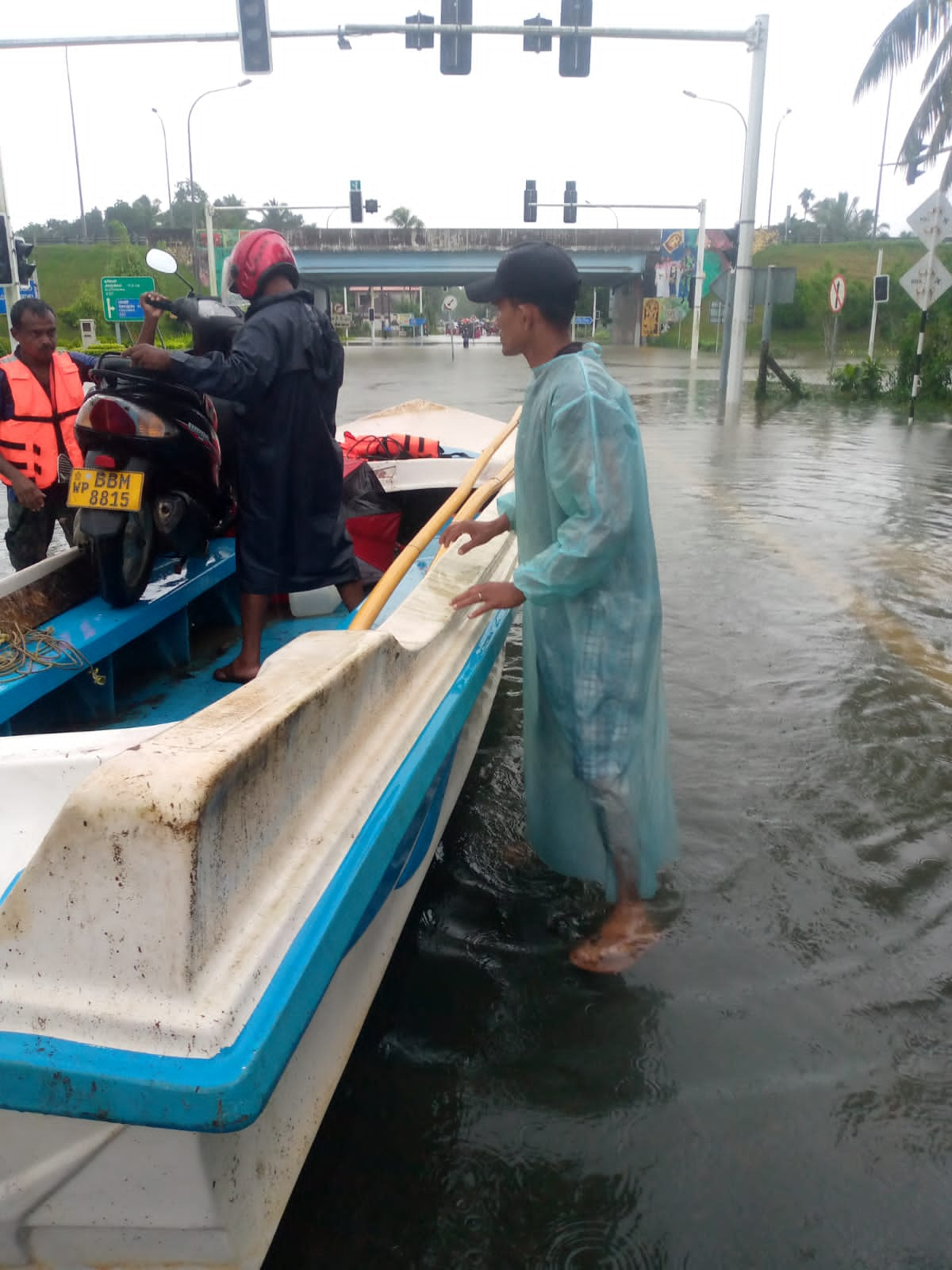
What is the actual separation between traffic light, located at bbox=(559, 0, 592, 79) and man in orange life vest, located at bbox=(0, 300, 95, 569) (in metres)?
12.1

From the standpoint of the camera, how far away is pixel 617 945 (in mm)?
2463

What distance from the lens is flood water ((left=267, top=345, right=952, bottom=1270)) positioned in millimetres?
1808

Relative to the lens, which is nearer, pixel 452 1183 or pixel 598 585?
pixel 452 1183

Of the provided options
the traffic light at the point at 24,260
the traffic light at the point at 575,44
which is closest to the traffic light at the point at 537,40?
the traffic light at the point at 575,44

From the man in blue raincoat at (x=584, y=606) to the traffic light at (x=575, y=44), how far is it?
13.6 metres

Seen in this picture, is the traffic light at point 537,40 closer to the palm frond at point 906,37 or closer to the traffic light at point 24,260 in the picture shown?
the traffic light at point 24,260

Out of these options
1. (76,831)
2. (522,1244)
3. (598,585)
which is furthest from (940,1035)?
(76,831)

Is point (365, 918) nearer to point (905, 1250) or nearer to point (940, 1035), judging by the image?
point (905, 1250)

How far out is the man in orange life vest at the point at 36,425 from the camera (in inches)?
166

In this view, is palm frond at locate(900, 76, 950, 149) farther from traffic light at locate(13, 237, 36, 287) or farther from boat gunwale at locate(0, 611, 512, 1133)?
boat gunwale at locate(0, 611, 512, 1133)

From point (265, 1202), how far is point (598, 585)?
53.1 inches

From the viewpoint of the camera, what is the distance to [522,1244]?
5.81ft

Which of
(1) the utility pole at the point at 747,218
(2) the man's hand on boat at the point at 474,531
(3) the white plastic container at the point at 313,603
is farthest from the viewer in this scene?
(1) the utility pole at the point at 747,218

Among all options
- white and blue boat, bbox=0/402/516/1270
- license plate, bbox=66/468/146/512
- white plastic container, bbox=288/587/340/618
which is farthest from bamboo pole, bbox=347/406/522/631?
white plastic container, bbox=288/587/340/618
